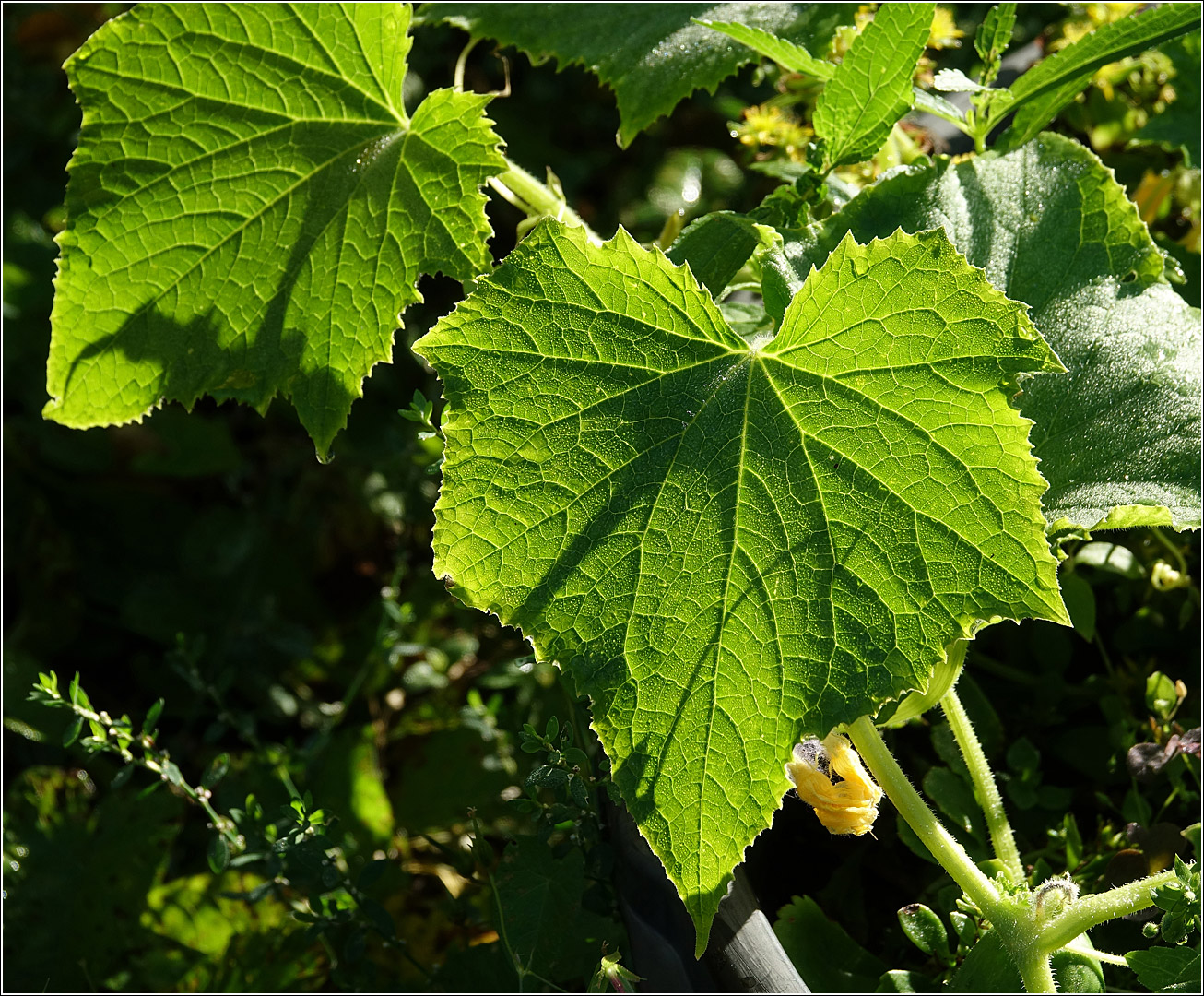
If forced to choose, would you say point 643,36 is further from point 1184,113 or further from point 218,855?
point 218,855

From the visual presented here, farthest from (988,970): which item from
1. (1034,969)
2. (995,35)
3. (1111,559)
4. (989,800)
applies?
(995,35)

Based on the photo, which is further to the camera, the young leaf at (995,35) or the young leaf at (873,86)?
the young leaf at (995,35)

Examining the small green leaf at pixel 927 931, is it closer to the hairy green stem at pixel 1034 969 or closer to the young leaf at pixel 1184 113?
the hairy green stem at pixel 1034 969

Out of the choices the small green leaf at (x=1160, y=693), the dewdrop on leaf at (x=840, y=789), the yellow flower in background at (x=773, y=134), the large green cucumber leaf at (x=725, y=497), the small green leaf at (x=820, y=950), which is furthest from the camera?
the yellow flower in background at (x=773, y=134)

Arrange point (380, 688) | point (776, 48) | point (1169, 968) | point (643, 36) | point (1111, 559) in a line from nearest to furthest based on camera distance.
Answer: point (1169, 968), point (776, 48), point (1111, 559), point (643, 36), point (380, 688)

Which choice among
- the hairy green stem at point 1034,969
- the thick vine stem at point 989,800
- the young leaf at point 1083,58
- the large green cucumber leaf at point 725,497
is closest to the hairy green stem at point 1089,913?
the hairy green stem at point 1034,969

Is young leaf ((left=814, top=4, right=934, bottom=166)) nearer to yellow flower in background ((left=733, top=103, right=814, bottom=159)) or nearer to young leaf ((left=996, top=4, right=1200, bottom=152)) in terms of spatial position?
young leaf ((left=996, top=4, right=1200, bottom=152))
